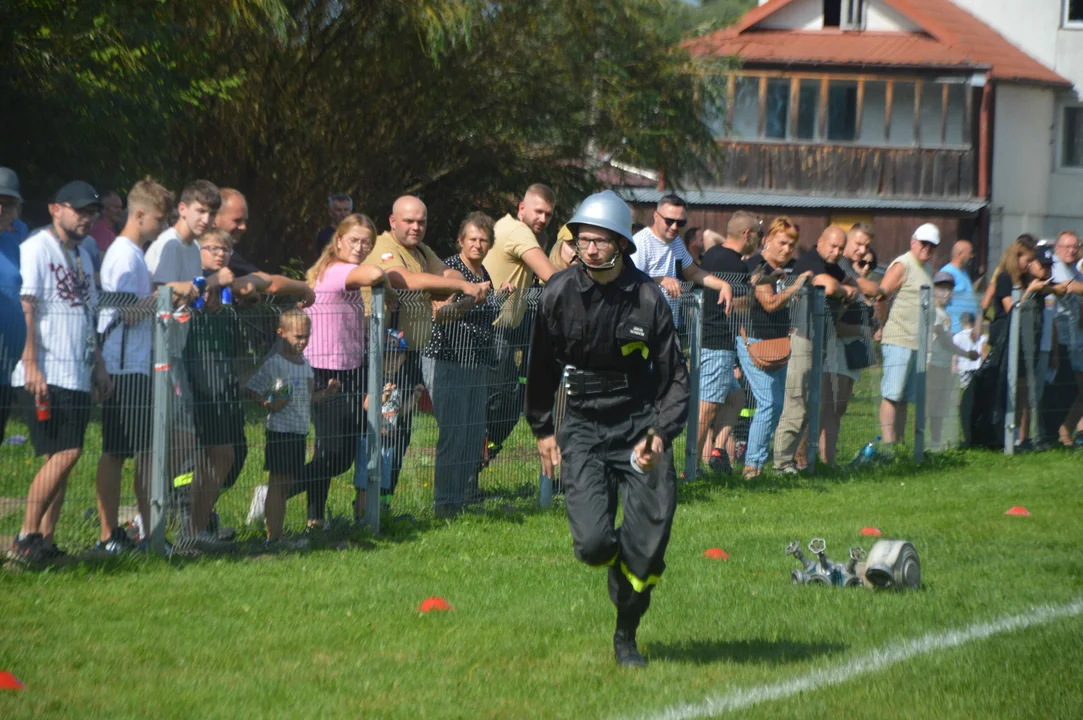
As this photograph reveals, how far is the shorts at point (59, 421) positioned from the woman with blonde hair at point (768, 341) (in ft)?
20.4

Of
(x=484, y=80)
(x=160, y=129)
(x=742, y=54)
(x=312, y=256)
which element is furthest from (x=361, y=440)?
(x=742, y=54)

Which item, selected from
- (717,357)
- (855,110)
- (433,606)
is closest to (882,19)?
(855,110)

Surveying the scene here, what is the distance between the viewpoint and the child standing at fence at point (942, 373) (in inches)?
571

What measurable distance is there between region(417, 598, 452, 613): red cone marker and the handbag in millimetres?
5508

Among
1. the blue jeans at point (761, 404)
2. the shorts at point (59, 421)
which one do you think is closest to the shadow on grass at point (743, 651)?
the shorts at point (59, 421)

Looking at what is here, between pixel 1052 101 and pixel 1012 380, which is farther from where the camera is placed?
pixel 1052 101

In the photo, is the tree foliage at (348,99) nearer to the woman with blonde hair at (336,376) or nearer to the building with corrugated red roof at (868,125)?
the woman with blonde hair at (336,376)

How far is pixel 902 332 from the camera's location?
13969 mm

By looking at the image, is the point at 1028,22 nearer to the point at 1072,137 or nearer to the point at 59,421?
the point at 1072,137

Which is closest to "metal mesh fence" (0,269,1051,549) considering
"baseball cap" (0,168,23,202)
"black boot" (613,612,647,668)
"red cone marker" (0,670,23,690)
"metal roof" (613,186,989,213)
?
"baseball cap" (0,168,23,202)

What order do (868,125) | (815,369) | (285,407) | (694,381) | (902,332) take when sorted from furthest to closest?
(868,125)
(902,332)
(815,369)
(694,381)
(285,407)

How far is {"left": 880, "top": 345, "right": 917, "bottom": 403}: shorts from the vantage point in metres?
13.9

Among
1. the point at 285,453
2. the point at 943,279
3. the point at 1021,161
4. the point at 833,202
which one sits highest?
the point at 1021,161

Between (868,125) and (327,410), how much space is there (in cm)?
3514
